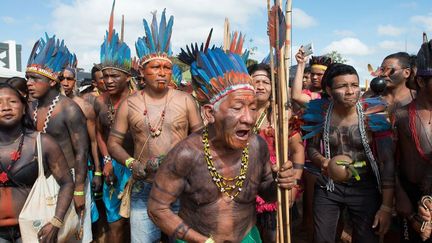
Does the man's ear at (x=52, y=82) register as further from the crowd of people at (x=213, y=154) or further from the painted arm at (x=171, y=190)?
the painted arm at (x=171, y=190)

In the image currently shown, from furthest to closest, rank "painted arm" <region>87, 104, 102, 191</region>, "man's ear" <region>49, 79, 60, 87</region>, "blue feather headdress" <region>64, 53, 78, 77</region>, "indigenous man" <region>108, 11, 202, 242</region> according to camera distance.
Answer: "painted arm" <region>87, 104, 102, 191</region> → "blue feather headdress" <region>64, 53, 78, 77</region> → "man's ear" <region>49, 79, 60, 87</region> → "indigenous man" <region>108, 11, 202, 242</region>

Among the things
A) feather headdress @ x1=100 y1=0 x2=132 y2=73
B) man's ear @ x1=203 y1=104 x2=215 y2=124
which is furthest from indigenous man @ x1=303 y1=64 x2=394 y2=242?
feather headdress @ x1=100 y1=0 x2=132 y2=73

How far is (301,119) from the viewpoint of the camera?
13.6 feet

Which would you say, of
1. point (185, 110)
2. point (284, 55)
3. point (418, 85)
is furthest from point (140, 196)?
point (418, 85)

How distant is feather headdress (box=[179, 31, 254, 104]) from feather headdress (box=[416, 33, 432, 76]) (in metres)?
1.43

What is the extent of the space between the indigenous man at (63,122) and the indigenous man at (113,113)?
0.51m

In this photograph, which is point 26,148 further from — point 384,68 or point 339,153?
point 384,68

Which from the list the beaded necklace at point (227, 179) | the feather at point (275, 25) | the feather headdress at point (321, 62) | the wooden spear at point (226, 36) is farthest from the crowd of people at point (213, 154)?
the feather headdress at point (321, 62)

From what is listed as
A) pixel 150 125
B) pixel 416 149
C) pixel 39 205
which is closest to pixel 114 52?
pixel 150 125

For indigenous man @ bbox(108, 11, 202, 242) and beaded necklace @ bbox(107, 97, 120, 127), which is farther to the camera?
beaded necklace @ bbox(107, 97, 120, 127)

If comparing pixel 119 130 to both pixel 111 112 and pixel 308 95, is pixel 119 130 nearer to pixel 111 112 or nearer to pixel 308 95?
pixel 111 112

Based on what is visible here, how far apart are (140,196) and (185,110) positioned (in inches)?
35.6

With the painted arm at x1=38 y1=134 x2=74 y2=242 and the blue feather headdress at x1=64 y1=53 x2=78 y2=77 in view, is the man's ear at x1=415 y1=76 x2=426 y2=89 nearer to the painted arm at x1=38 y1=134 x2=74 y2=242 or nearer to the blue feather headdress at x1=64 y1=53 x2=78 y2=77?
the painted arm at x1=38 y1=134 x2=74 y2=242

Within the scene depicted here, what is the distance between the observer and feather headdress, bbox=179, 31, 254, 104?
8.71ft
